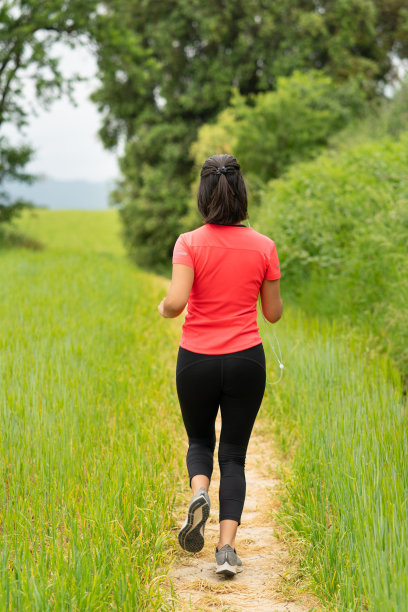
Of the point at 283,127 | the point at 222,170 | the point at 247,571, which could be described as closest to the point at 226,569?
the point at 247,571

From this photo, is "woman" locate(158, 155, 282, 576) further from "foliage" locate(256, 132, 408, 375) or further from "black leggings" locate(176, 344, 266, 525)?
"foliage" locate(256, 132, 408, 375)

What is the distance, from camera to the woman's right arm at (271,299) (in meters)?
3.17

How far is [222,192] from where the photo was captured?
9.66 feet

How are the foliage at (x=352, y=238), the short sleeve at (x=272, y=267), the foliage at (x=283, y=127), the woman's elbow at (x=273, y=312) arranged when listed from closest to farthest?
1. the short sleeve at (x=272, y=267)
2. the woman's elbow at (x=273, y=312)
3. the foliage at (x=352, y=238)
4. the foliage at (x=283, y=127)

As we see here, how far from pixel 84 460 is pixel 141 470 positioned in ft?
1.55

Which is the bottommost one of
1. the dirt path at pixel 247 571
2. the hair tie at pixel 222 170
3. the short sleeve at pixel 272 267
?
the dirt path at pixel 247 571

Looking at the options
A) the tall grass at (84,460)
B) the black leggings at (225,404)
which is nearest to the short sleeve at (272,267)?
the black leggings at (225,404)

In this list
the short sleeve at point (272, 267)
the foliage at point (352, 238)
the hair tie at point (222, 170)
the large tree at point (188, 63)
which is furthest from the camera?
the large tree at point (188, 63)

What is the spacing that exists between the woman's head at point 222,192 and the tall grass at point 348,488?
4.61 feet

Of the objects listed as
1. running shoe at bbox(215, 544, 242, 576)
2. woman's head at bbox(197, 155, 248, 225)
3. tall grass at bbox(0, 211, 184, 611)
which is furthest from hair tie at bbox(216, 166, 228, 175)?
running shoe at bbox(215, 544, 242, 576)

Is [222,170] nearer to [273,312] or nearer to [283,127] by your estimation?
[273,312]

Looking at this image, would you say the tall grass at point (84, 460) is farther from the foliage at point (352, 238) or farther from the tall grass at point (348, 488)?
the foliage at point (352, 238)

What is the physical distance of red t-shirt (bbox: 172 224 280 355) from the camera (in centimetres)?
298

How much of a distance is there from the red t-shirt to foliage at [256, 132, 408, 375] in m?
3.98
